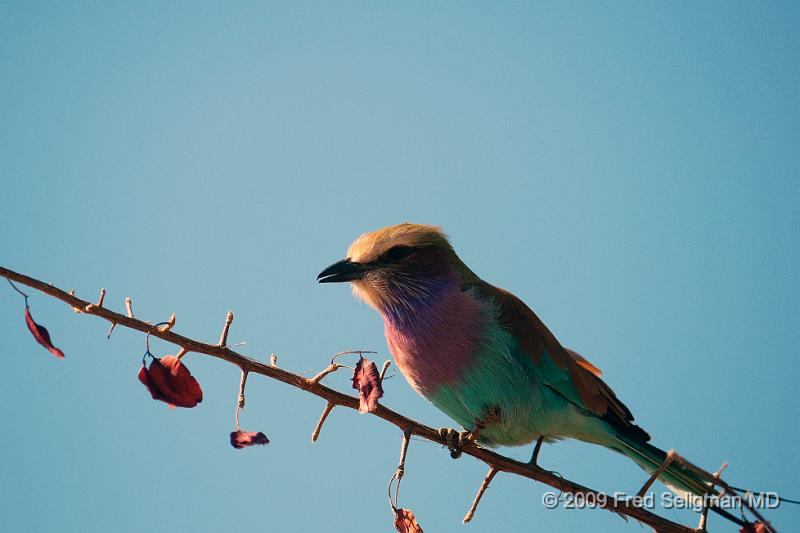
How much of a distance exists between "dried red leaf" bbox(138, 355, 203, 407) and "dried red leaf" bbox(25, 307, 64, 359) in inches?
8.3

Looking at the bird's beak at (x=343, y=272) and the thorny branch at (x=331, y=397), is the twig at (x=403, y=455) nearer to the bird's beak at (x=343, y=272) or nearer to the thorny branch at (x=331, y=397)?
the thorny branch at (x=331, y=397)

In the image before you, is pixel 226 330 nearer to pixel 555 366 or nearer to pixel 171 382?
pixel 171 382

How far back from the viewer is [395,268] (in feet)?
10.3

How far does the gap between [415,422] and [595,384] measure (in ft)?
4.74

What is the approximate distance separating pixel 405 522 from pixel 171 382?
71 cm

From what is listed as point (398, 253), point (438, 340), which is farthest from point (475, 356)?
point (398, 253)

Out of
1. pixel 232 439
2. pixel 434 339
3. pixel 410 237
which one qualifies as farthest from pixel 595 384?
pixel 232 439

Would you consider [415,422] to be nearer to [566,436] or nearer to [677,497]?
[566,436]

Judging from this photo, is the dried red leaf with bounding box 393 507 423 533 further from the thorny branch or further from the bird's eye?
the bird's eye

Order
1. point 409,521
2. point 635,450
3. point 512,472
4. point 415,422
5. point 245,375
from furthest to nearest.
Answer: point 635,450 → point 512,472 → point 415,422 → point 409,521 → point 245,375

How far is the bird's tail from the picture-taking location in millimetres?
3121

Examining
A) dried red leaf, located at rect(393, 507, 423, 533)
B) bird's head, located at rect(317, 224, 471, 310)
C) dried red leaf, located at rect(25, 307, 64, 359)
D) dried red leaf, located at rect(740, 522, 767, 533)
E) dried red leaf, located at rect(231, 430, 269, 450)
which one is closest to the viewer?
dried red leaf, located at rect(25, 307, 64, 359)

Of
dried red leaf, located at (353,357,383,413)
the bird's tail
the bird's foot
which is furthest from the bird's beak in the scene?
the bird's tail

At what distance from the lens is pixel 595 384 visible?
3402 mm
